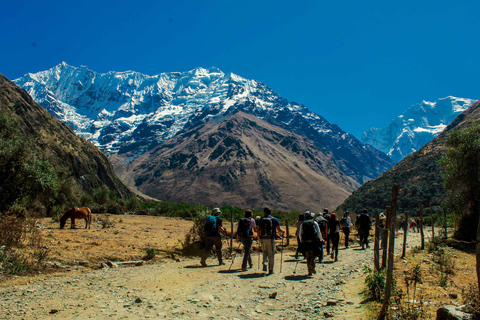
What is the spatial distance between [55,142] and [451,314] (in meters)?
73.8

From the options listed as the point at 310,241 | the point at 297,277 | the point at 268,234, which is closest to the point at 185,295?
the point at 268,234

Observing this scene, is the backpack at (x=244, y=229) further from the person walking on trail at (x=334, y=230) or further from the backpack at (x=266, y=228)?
the person walking on trail at (x=334, y=230)

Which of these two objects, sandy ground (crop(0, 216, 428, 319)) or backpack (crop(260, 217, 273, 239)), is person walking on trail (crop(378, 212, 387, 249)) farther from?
backpack (crop(260, 217, 273, 239))

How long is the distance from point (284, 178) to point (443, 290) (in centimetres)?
17132

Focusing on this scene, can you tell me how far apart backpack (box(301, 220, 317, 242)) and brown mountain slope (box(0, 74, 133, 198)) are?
57.1m

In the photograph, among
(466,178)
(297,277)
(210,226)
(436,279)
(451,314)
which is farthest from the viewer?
(466,178)

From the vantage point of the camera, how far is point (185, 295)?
8.59 m

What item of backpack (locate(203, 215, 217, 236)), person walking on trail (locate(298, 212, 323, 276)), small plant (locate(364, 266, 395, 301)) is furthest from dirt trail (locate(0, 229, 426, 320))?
backpack (locate(203, 215, 217, 236))

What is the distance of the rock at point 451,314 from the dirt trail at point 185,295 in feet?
4.77

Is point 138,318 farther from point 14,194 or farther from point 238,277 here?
point 14,194

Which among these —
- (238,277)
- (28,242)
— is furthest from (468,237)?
(28,242)

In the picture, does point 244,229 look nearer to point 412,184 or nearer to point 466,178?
point 466,178

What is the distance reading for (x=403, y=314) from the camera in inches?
248

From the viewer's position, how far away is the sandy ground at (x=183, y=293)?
7102 mm
